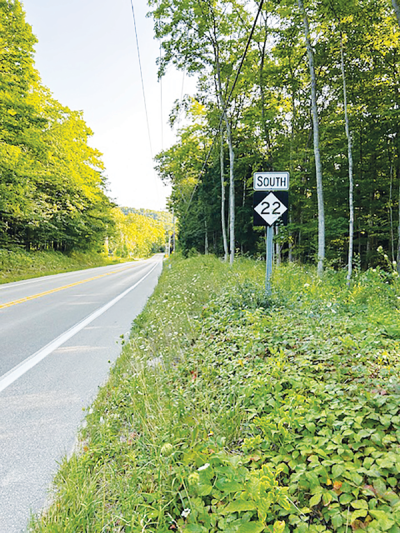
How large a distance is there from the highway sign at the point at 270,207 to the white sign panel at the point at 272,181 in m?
0.10

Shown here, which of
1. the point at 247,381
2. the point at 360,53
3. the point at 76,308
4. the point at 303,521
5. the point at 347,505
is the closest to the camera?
the point at 303,521

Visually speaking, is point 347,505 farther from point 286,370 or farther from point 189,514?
point 286,370

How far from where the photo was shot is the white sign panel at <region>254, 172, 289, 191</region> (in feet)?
18.2

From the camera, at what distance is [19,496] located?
2146 millimetres

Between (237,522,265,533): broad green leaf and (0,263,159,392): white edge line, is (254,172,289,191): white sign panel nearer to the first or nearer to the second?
(0,263,159,392): white edge line

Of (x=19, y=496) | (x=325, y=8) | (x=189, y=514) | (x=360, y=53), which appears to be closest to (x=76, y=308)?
(x=19, y=496)

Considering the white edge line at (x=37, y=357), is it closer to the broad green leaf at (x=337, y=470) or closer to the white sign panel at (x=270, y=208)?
the broad green leaf at (x=337, y=470)

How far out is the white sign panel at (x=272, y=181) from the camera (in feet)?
18.2

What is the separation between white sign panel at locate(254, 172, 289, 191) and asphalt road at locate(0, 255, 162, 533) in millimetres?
3663

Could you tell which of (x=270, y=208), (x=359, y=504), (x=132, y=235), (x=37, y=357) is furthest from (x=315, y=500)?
(x=132, y=235)

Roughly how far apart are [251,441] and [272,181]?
4.53 meters

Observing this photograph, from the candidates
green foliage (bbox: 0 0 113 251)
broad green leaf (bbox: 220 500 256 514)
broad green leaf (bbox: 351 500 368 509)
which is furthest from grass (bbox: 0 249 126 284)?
broad green leaf (bbox: 351 500 368 509)

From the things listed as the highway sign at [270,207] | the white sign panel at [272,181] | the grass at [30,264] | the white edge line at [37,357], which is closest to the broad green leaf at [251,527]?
the white edge line at [37,357]

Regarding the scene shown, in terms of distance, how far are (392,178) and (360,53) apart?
17.1 feet
